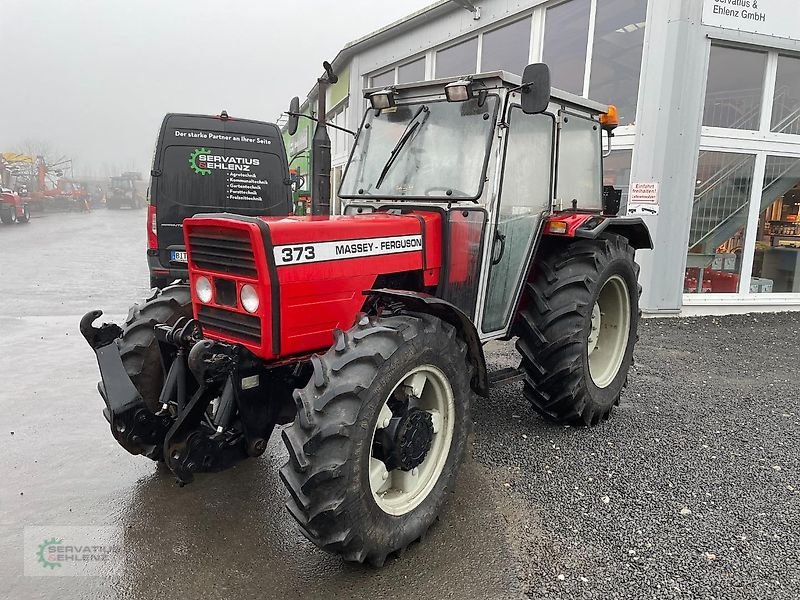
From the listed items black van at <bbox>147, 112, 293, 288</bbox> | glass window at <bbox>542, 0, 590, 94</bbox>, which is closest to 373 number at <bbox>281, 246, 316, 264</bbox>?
black van at <bbox>147, 112, 293, 288</bbox>

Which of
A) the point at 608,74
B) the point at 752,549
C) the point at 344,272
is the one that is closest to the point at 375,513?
the point at 344,272

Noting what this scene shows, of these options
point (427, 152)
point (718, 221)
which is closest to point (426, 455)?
point (427, 152)

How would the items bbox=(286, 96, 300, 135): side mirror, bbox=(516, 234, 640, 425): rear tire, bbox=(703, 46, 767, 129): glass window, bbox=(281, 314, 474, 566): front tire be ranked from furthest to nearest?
bbox=(703, 46, 767, 129): glass window < bbox=(286, 96, 300, 135): side mirror < bbox=(516, 234, 640, 425): rear tire < bbox=(281, 314, 474, 566): front tire

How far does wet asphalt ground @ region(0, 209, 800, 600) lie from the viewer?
8.89 feet

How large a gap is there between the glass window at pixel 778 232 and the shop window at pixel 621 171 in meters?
2.08

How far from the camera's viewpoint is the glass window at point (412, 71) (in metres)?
13.2

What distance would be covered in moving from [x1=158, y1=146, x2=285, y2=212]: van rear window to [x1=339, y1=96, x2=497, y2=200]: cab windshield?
417 cm

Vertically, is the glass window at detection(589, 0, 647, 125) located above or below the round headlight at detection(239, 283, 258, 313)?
above

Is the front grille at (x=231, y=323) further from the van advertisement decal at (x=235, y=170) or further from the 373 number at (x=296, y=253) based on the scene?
the van advertisement decal at (x=235, y=170)

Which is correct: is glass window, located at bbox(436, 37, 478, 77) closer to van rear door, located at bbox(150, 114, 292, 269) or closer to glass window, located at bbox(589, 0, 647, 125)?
glass window, located at bbox(589, 0, 647, 125)

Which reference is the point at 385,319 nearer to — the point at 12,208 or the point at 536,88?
the point at 536,88

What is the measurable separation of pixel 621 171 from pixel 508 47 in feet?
11.4

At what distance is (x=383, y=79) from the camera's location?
49.5 feet

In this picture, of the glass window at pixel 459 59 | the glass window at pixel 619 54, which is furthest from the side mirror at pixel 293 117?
the glass window at pixel 459 59
